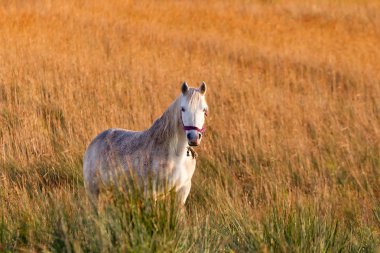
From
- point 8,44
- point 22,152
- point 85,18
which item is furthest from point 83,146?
point 85,18

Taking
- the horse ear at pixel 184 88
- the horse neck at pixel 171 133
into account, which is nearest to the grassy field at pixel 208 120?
the horse neck at pixel 171 133

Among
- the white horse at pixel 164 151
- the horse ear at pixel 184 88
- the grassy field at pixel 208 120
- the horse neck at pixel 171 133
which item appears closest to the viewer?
the grassy field at pixel 208 120

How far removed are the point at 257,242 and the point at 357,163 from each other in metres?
4.05

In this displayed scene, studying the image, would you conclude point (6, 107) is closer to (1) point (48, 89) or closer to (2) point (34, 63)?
(1) point (48, 89)

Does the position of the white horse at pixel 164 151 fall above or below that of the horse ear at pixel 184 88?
below

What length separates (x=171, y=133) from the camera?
5750 millimetres

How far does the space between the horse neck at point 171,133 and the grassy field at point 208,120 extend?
560 mm

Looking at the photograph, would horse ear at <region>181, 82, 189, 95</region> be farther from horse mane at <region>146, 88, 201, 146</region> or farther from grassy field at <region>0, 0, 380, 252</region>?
grassy field at <region>0, 0, 380, 252</region>

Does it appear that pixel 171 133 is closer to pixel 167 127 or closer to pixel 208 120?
pixel 167 127

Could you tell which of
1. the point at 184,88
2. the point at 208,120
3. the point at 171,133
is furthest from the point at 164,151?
the point at 208,120

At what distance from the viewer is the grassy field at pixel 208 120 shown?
16.6 feet

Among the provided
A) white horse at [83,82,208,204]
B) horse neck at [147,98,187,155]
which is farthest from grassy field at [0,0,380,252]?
horse neck at [147,98,187,155]

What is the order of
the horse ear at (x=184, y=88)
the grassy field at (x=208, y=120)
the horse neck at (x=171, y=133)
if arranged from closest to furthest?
the grassy field at (x=208, y=120)
the horse ear at (x=184, y=88)
the horse neck at (x=171, y=133)

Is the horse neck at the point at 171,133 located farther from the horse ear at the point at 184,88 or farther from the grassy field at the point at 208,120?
the grassy field at the point at 208,120
